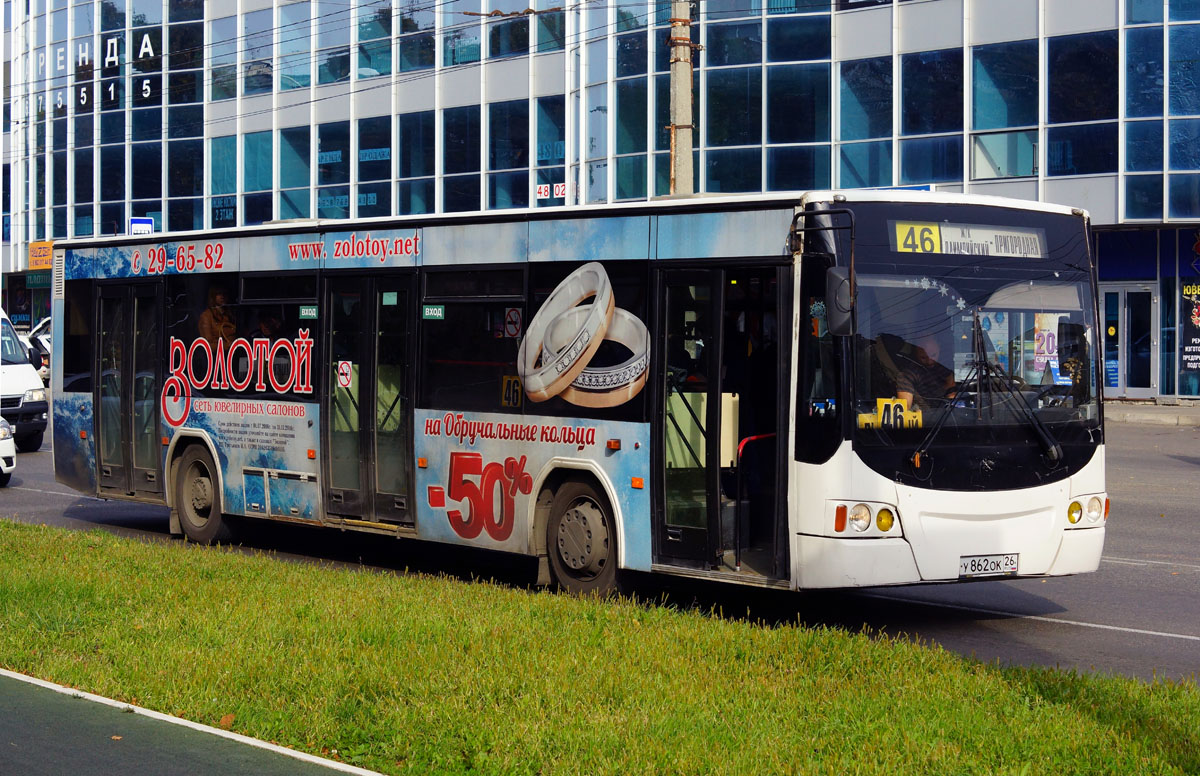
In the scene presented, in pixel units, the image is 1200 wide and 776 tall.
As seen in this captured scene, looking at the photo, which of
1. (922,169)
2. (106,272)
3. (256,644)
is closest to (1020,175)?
(922,169)

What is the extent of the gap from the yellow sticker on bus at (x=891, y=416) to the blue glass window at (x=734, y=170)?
86.0ft

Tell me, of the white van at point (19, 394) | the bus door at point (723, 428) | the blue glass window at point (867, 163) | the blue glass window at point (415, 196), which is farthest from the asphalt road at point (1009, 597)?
the blue glass window at point (415, 196)

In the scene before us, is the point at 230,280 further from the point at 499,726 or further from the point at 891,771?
the point at 891,771

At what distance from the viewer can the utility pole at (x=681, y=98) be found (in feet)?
63.9

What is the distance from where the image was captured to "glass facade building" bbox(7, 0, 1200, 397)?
3194cm

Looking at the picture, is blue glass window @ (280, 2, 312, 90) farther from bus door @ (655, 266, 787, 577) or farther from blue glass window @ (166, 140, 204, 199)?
bus door @ (655, 266, 787, 577)

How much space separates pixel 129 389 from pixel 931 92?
2370 cm

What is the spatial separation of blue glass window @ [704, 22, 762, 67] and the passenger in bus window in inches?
917

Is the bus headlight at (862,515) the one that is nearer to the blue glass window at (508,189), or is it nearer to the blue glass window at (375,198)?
the blue glass window at (508,189)

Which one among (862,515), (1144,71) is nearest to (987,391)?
(862,515)

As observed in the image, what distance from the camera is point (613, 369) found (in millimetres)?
10180

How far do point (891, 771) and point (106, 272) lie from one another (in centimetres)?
1120

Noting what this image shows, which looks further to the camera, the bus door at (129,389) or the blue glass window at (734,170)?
the blue glass window at (734,170)

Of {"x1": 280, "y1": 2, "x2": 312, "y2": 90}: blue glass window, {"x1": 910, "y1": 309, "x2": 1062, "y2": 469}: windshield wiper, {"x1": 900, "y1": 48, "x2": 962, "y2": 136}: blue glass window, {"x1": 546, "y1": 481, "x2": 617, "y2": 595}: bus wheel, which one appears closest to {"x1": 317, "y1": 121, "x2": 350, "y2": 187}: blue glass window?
{"x1": 280, "y1": 2, "x2": 312, "y2": 90}: blue glass window
